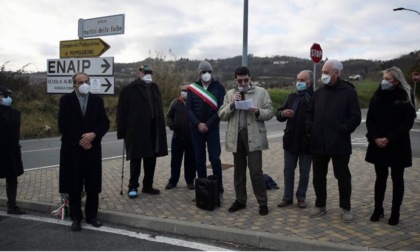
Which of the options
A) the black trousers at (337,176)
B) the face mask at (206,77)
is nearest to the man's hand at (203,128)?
the face mask at (206,77)

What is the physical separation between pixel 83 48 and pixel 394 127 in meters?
5.01

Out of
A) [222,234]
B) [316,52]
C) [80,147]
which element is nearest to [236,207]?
[222,234]

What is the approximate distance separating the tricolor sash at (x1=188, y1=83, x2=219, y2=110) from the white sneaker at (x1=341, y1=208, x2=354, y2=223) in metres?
2.31

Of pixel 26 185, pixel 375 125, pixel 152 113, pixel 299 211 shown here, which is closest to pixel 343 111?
pixel 375 125

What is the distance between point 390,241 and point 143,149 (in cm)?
371

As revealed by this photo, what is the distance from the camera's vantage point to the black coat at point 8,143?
5.79 metres

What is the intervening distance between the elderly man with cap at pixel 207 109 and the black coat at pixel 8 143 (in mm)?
2560

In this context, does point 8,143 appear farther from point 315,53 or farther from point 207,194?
point 315,53

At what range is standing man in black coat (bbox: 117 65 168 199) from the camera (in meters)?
6.37

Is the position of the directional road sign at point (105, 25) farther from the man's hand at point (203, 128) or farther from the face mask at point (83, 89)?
the man's hand at point (203, 128)

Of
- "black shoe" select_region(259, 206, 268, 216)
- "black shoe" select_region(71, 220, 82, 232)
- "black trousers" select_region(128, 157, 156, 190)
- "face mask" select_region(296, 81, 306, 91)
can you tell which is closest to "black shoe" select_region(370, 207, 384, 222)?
"black shoe" select_region(259, 206, 268, 216)

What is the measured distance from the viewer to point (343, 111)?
5105 millimetres

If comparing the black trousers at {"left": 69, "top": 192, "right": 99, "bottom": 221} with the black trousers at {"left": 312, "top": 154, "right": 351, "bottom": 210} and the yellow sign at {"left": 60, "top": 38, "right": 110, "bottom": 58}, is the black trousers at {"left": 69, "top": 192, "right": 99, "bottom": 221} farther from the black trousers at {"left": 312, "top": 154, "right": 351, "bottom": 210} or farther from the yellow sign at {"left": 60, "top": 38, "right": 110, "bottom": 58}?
the black trousers at {"left": 312, "top": 154, "right": 351, "bottom": 210}

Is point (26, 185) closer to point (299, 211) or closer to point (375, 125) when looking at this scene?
point (299, 211)
